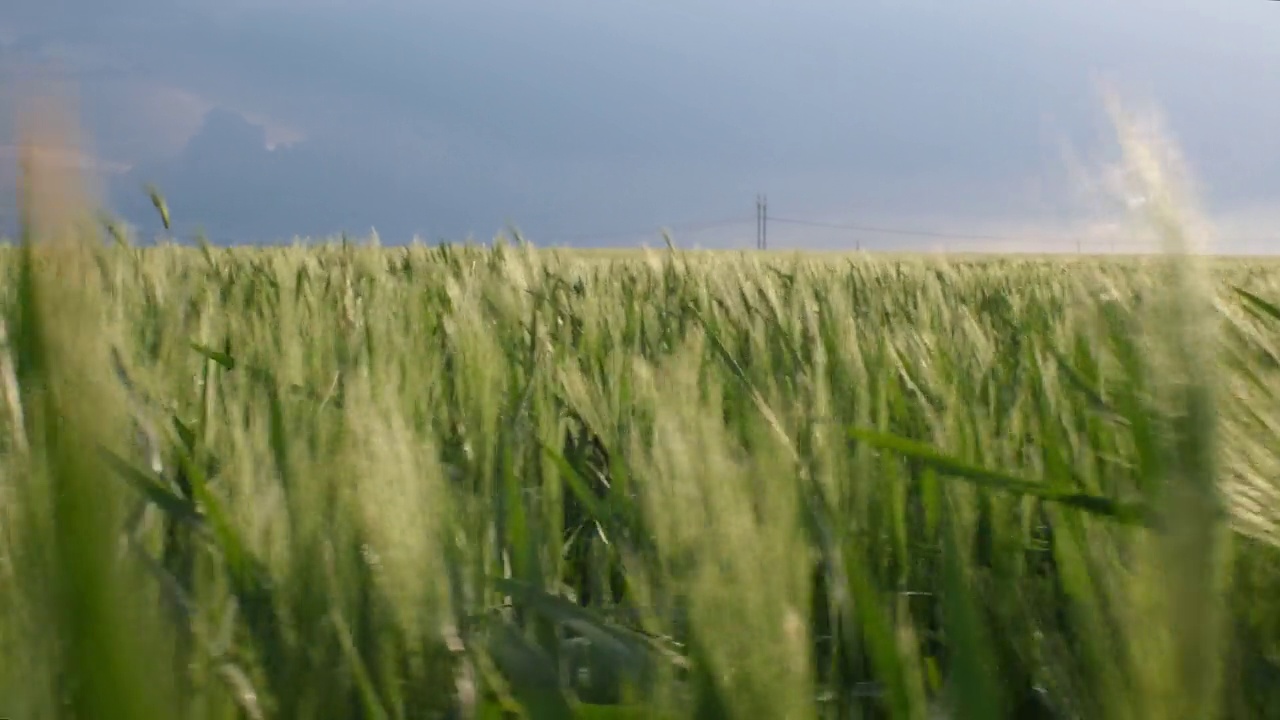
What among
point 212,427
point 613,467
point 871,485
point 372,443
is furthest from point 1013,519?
point 212,427

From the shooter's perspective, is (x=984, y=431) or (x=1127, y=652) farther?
(x=984, y=431)

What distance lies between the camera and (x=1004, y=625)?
1.82 feet

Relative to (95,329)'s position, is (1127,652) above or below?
below

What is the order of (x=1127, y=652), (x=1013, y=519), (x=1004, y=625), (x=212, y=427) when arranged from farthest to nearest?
(x=212, y=427), (x=1013, y=519), (x=1004, y=625), (x=1127, y=652)

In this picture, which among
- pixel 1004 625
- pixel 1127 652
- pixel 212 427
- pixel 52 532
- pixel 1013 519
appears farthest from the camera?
pixel 212 427

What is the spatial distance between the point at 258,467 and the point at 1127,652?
428 mm

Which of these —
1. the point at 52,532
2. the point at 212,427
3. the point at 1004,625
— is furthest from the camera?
the point at 212,427

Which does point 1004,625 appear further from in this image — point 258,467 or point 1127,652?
point 258,467

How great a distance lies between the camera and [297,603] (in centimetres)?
45

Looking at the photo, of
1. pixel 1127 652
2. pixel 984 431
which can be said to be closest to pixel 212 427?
pixel 984 431

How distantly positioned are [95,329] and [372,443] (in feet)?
0.80

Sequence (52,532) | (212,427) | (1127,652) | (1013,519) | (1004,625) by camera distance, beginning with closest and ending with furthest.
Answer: (52,532), (1127,652), (1004,625), (1013,519), (212,427)

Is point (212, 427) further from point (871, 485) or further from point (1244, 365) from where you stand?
point (1244, 365)

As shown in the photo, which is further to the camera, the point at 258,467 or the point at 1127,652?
the point at 258,467
